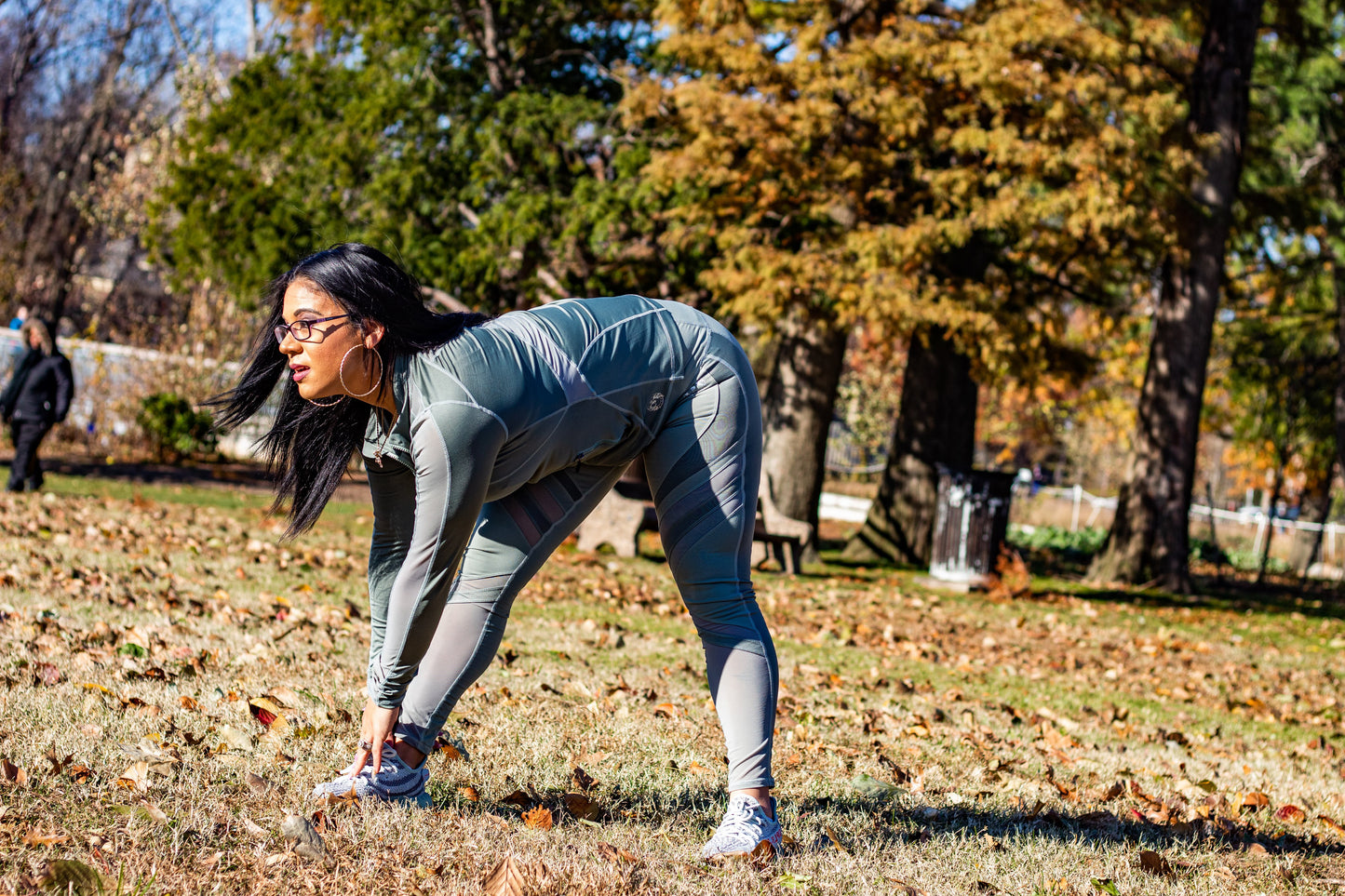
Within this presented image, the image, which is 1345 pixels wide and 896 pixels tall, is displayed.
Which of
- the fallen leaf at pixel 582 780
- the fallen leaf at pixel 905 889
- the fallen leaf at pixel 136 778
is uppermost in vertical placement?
the fallen leaf at pixel 136 778

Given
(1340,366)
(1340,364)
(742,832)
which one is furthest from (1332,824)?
(1340,366)

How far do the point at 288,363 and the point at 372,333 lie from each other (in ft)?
0.94

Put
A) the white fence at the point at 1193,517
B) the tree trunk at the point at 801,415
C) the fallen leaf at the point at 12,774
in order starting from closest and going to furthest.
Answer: the fallen leaf at the point at 12,774 < the tree trunk at the point at 801,415 < the white fence at the point at 1193,517

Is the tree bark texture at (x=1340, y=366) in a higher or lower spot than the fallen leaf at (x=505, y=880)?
higher

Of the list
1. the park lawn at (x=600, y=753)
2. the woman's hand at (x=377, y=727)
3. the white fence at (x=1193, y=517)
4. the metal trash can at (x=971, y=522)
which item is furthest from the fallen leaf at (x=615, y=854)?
the white fence at (x=1193, y=517)

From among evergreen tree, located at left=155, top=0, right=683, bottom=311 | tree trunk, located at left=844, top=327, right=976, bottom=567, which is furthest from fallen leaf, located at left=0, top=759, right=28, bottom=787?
tree trunk, located at left=844, top=327, right=976, bottom=567

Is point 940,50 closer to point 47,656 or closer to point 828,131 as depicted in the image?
point 828,131

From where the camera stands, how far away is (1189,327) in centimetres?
1425

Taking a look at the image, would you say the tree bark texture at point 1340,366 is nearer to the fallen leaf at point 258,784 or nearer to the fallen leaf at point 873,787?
the fallen leaf at point 873,787

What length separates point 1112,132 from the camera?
1115 cm

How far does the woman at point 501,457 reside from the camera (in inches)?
104

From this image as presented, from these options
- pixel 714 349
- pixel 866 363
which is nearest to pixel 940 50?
pixel 714 349

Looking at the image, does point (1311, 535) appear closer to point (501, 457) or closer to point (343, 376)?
point (501, 457)

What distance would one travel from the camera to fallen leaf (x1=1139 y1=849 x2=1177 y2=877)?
341 centimetres
